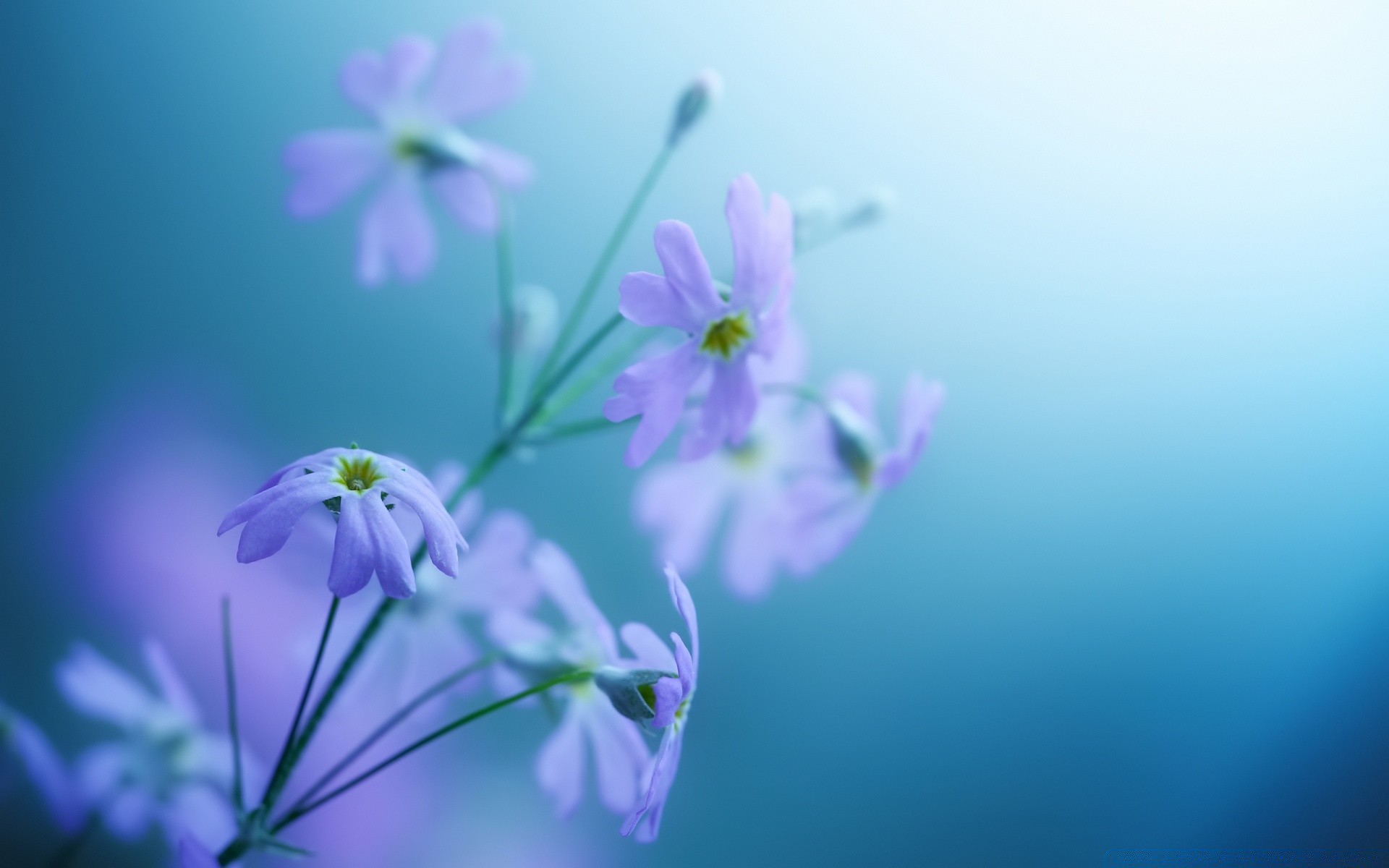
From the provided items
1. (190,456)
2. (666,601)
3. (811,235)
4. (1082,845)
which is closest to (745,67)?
(811,235)

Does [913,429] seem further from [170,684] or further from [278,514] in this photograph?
[170,684]

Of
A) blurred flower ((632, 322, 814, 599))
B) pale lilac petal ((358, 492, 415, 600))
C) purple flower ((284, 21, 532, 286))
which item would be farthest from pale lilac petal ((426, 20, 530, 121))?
pale lilac petal ((358, 492, 415, 600))

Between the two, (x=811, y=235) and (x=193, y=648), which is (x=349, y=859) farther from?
(x=811, y=235)

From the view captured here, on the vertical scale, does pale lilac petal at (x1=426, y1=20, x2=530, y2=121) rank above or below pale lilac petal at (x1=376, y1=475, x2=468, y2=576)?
above

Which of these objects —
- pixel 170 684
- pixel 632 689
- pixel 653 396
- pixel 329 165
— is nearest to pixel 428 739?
pixel 632 689

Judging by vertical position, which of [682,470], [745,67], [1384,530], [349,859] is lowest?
[349,859]

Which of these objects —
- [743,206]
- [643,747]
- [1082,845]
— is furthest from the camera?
[1082,845]

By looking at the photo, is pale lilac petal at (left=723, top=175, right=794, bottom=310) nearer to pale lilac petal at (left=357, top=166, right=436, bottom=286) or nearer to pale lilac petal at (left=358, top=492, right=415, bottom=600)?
pale lilac petal at (left=358, top=492, right=415, bottom=600)

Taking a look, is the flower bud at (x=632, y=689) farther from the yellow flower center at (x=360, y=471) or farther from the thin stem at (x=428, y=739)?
the yellow flower center at (x=360, y=471)
